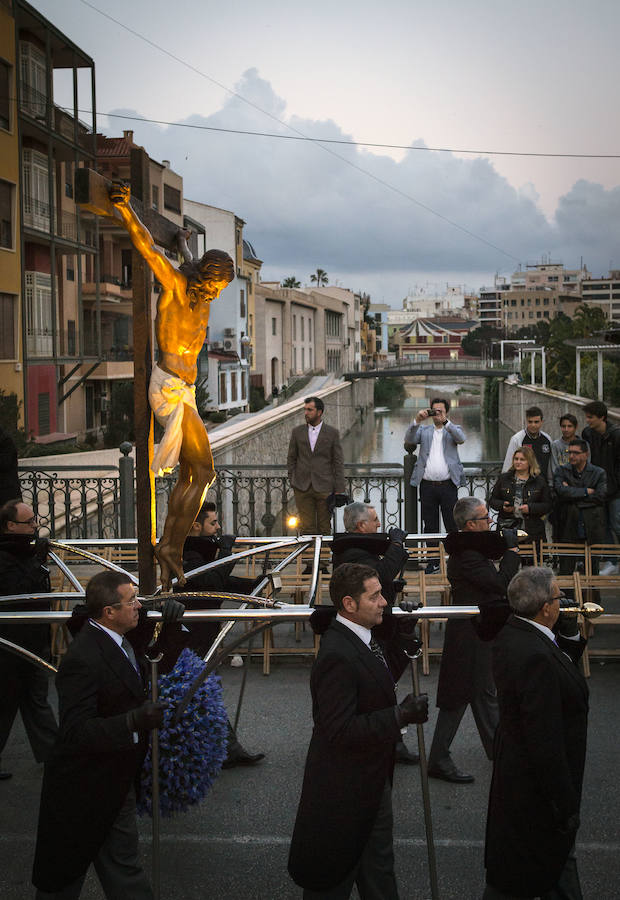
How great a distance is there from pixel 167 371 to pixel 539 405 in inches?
1923

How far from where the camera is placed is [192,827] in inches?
208

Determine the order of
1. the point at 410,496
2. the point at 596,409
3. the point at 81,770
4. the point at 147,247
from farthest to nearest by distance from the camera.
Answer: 1. the point at 410,496
2. the point at 596,409
3. the point at 147,247
4. the point at 81,770

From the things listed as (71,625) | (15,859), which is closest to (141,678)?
(71,625)

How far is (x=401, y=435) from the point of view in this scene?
221ft

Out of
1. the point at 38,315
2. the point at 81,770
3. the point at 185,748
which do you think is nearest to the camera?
the point at 81,770

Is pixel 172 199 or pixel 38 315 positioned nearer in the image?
pixel 38 315

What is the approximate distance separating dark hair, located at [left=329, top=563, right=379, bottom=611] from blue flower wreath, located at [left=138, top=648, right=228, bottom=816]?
1.02 meters

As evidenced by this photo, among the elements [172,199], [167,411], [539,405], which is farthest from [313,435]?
[539,405]

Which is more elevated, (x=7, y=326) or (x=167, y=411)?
(x=7, y=326)

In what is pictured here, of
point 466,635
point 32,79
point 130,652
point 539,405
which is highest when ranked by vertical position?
point 32,79

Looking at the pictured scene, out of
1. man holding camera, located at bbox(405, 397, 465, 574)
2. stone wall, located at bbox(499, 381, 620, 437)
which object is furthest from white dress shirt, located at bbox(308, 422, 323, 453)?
stone wall, located at bbox(499, 381, 620, 437)

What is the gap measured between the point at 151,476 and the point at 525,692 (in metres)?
2.32

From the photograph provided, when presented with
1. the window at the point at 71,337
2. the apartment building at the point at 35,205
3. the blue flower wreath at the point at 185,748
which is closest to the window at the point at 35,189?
the apartment building at the point at 35,205

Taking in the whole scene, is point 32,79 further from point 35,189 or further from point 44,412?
point 44,412
